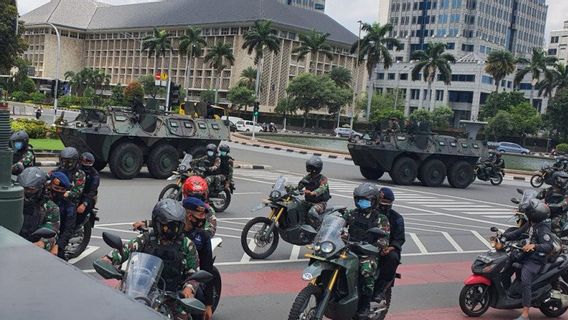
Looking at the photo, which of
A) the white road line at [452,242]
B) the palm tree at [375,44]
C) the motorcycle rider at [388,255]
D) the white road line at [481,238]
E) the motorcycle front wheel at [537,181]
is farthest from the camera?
the palm tree at [375,44]

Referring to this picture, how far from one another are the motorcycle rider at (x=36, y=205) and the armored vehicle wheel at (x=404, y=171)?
54.2 ft

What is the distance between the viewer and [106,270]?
14.5 ft

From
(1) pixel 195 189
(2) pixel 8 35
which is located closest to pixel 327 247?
(1) pixel 195 189

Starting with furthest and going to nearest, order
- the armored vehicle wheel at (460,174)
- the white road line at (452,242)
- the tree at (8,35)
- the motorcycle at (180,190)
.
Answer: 1. the tree at (8,35)
2. the armored vehicle wheel at (460,174)
3. the motorcycle at (180,190)
4. the white road line at (452,242)

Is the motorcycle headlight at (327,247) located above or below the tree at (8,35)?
below

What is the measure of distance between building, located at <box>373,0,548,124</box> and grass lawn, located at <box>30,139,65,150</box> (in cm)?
7643

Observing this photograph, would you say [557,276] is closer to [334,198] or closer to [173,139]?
[334,198]

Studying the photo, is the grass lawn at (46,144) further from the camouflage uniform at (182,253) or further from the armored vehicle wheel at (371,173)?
the camouflage uniform at (182,253)

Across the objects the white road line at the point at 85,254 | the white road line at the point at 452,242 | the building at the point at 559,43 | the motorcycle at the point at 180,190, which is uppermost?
the building at the point at 559,43

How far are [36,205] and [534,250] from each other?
5.54 m

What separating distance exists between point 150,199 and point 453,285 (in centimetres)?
789

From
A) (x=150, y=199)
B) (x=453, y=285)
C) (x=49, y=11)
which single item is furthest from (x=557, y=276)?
(x=49, y=11)

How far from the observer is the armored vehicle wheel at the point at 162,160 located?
61.5 ft

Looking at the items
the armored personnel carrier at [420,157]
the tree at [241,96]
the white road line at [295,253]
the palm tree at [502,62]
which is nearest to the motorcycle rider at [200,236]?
the white road line at [295,253]
